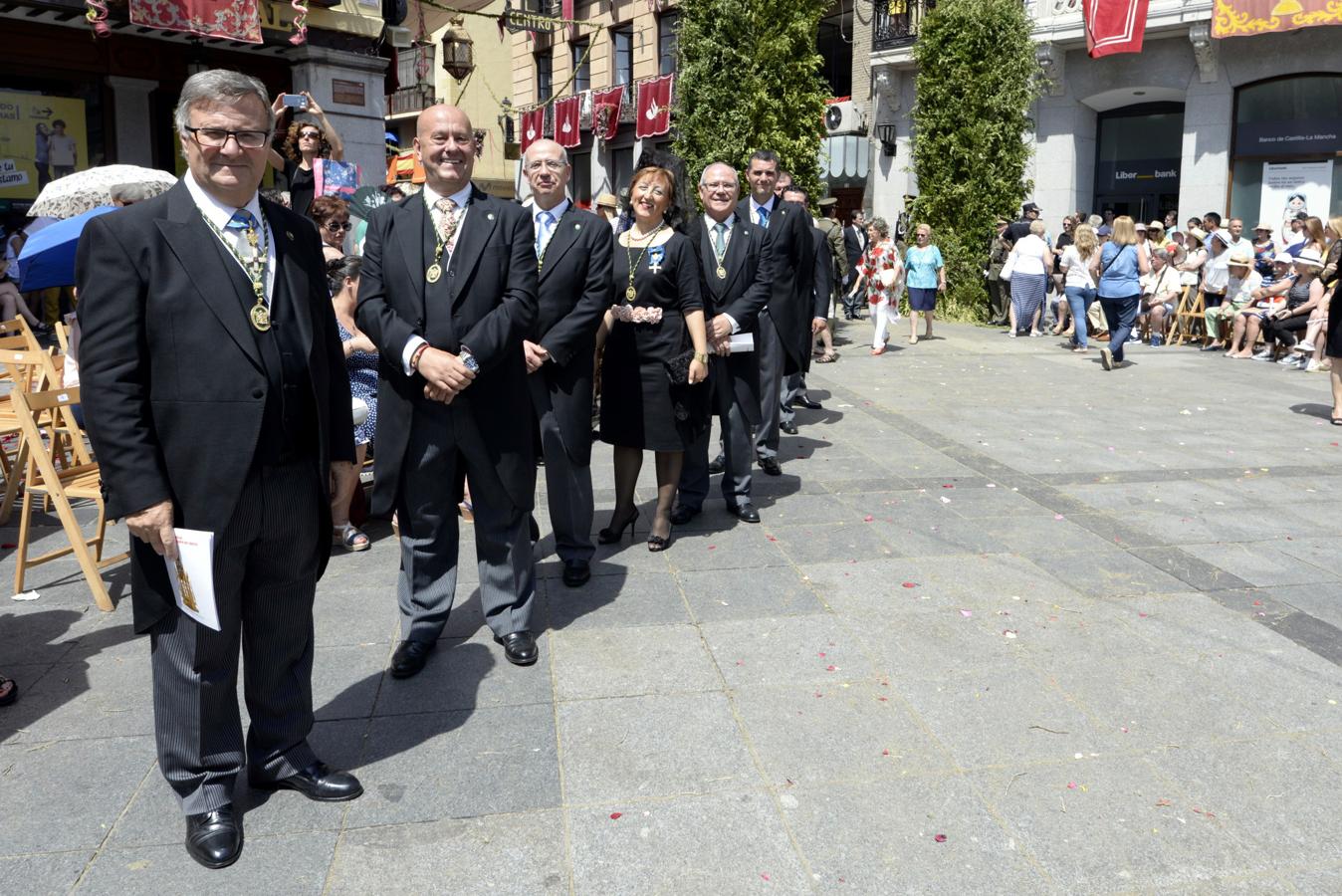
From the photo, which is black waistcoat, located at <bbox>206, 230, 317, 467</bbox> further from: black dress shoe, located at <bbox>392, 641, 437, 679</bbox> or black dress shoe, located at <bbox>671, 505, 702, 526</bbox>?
black dress shoe, located at <bbox>671, 505, 702, 526</bbox>

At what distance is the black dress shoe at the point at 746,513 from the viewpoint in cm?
615

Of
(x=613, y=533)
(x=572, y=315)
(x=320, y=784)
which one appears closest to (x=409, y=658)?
(x=320, y=784)

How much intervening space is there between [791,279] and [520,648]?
12.6 ft

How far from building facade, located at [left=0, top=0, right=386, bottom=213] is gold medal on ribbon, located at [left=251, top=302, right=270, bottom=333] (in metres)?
11.0

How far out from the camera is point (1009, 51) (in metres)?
17.9

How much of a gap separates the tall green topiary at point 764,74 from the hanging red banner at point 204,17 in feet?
22.5

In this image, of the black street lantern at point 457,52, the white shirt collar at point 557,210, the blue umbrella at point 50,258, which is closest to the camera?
the white shirt collar at point 557,210

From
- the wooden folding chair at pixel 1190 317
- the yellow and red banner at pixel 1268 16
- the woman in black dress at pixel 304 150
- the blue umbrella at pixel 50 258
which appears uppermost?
the yellow and red banner at pixel 1268 16

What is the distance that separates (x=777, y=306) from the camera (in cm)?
717

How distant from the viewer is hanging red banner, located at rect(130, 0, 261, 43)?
36.1ft

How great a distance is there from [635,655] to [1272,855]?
2.23m

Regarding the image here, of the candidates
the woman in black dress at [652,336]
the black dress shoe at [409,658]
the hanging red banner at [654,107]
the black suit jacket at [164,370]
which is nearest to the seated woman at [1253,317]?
the woman in black dress at [652,336]

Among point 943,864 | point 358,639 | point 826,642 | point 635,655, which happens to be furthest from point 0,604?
point 943,864

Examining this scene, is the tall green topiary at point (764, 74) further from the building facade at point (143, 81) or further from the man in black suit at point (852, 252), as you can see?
the building facade at point (143, 81)
